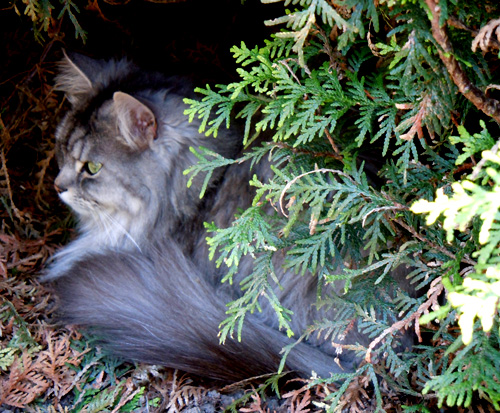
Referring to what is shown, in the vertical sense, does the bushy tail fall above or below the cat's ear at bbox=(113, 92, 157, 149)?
below

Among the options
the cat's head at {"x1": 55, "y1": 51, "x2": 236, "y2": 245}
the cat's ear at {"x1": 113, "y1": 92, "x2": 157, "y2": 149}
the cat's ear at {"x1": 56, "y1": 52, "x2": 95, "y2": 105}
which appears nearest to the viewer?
the cat's ear at {"x1": 113, "y1": 92, "x2": 157, "y2": 149}

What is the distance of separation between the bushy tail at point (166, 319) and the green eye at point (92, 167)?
12.5 inches

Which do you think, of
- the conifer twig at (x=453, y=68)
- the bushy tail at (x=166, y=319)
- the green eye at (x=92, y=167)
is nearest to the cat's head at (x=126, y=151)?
the green eye at (x=92, y=167)

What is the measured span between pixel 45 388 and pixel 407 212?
1.24 meters

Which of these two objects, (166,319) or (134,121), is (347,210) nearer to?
(166,319)

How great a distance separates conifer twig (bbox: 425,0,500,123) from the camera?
88cm

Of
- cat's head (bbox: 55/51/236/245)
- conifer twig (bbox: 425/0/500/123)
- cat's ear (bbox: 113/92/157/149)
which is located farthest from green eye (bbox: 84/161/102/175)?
conifer twig (bbox: 425/0/500/123)

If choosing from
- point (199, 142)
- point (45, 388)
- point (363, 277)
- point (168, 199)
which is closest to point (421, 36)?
point (363, 277)

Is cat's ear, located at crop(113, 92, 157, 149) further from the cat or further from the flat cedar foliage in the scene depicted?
the flat cedar foliage

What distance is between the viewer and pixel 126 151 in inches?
74.0

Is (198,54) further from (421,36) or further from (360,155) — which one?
(421,36)

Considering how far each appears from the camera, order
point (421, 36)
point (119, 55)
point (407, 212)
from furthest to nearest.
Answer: point (119, 55), point (407, 212), point (421, 36)

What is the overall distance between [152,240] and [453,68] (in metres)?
1.33

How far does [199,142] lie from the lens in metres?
1.90
